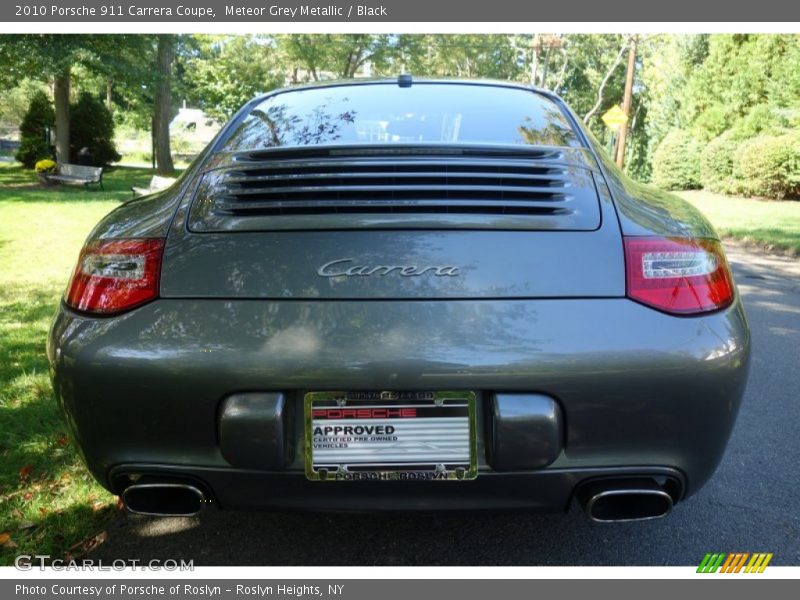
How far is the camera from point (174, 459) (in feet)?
5.62

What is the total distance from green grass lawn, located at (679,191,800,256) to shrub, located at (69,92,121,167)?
72.0 feet

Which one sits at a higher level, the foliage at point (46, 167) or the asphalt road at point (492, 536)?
the asphalt road at point (492, 536)

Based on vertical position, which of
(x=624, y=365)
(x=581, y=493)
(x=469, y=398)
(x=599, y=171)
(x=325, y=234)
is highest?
(x=599, y=171)

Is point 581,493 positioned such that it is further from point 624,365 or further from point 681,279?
point 681,279

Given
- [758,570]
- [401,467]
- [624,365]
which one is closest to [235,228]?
[401,467]

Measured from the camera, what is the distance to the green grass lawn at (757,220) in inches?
413

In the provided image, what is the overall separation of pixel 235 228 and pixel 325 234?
28cm

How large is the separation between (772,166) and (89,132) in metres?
23.8

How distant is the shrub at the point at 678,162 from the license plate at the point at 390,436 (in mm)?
24659

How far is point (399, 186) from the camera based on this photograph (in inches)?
75.3

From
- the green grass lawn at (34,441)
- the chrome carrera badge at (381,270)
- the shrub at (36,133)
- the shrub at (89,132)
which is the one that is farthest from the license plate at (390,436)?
the shrub at (36,133)

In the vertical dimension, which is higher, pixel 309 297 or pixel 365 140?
pixel 365 140

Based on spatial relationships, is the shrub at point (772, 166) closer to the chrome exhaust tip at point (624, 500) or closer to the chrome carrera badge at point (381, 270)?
the chrome exhaust tip at point (624, 500)

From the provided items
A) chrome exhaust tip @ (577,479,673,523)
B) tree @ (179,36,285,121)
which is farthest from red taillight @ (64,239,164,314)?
tree @ (179,36,285,121)
